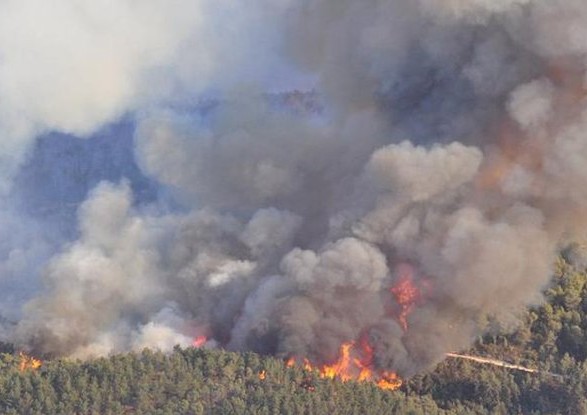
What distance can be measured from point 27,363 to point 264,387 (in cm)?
1076

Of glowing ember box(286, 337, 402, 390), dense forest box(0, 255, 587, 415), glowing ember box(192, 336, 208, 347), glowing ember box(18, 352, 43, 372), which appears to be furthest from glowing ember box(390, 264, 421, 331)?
glowing ember box(18, 352, 43, 372)

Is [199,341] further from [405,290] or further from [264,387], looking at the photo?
[405,290]

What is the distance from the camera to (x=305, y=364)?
39625 mm

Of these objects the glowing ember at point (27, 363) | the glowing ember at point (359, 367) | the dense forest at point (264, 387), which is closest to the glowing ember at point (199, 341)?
the dense forest at point (264, 387)

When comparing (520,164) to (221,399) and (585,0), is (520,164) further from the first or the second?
(221,399)

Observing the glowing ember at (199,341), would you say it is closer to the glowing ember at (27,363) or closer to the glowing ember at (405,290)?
the glowing ember at (27,363)

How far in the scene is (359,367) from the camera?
40.9m

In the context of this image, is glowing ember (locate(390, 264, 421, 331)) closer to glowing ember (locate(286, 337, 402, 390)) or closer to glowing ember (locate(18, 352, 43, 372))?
glowing ember (locate(286, 337, 402, 390))

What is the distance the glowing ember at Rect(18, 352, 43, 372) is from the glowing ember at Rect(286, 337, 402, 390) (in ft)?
31.8

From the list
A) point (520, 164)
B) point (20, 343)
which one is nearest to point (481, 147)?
point (520, 164)

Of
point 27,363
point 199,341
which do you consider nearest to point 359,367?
point 199,341

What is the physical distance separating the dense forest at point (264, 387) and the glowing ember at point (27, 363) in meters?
0.10

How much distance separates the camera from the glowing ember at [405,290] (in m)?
42.6

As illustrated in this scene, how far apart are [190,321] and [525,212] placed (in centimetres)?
1275
